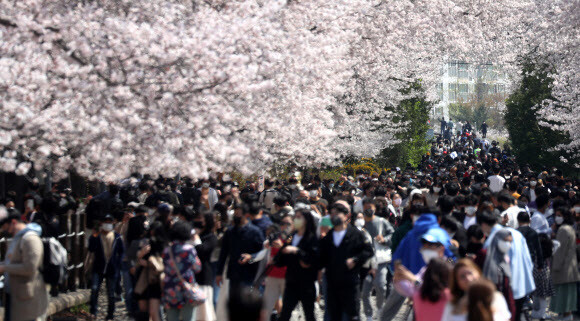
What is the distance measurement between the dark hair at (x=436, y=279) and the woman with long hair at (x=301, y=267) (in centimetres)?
307

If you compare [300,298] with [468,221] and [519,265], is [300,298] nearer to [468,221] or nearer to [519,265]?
[519,265]

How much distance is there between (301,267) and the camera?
33.4ft

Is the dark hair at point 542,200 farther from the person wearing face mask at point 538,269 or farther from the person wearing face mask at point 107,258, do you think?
the person wearing face mask at point 107,258

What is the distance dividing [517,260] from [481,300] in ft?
14.2

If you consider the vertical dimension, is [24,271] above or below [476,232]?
below

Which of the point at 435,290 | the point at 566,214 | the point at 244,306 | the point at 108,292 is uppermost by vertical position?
the point at 244,306

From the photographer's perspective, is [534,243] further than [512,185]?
No

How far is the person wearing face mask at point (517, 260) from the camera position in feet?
33.6

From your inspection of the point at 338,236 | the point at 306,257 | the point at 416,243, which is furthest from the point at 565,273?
the point at 306,257

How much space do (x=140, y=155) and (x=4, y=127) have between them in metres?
2.15

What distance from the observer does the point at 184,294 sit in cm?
981

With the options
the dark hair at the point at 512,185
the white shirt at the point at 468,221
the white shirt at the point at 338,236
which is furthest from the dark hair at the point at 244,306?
the dark hair at the point at 512,185

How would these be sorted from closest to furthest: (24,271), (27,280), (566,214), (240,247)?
(24,271)
(27,280)
(240,247)
(566,214)

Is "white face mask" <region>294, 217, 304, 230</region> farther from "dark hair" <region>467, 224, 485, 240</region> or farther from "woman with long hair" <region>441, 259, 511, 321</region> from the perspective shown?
"woman with long hair" <region>441, 259, 511, 321</region>
